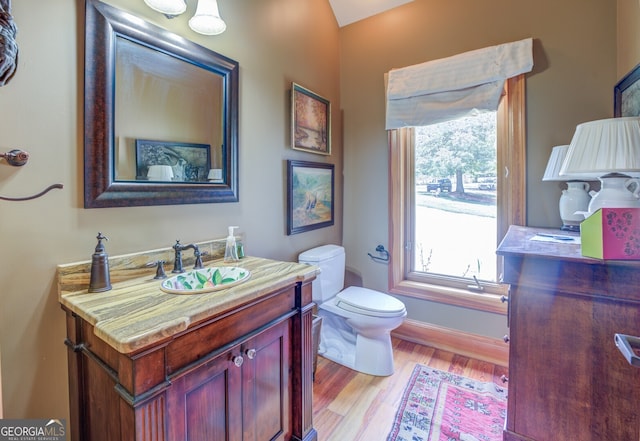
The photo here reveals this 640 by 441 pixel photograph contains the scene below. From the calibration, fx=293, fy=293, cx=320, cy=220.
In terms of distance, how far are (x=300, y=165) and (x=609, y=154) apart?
1.62m

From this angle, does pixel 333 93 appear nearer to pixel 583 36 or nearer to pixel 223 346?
pixel 583 36

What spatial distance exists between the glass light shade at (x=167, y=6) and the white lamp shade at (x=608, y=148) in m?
1.77

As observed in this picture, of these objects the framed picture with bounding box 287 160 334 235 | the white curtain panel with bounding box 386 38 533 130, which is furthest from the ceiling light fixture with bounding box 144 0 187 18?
the white curtain panel with bounding box 386 38 533 130

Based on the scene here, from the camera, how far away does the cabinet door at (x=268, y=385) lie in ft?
3.57

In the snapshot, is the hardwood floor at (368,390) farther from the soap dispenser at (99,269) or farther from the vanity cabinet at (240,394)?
the soap dispenser at (99,269)

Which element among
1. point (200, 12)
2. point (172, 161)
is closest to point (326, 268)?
→ point (172, 161)

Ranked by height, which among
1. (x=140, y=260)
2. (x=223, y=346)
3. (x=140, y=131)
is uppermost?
(x=140, y=131)

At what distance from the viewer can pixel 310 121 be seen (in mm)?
2248

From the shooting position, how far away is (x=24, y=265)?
970 millimetres

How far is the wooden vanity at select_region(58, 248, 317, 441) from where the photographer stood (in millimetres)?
773

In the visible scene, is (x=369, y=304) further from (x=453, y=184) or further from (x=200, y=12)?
(x=200, y=12)

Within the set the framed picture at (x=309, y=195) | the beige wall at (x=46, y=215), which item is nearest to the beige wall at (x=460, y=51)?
the framed picture at (x=309, y=195)

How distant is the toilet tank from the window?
495mm

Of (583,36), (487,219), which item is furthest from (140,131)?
(583,36)
